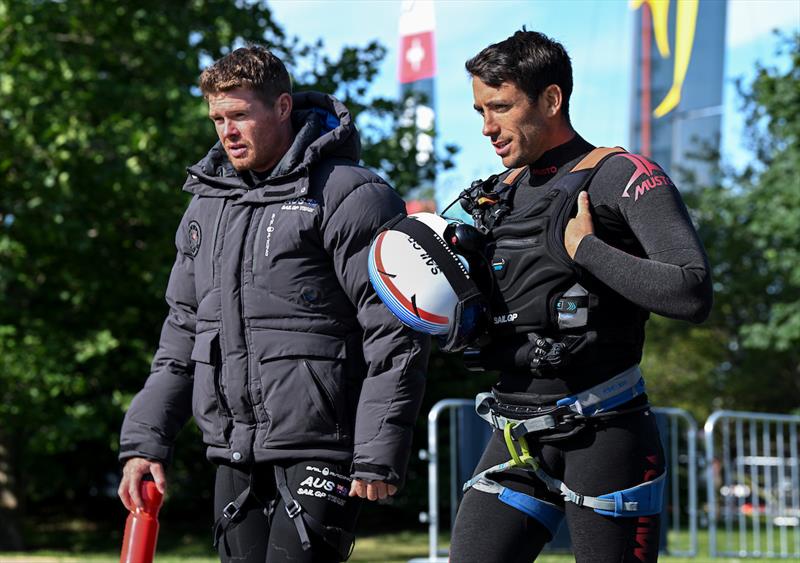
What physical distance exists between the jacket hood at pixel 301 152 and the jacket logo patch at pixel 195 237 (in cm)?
11

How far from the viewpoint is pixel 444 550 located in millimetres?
11547

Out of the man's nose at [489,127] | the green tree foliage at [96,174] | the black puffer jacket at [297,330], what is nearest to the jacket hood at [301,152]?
the black puffer jacket at [297,330]

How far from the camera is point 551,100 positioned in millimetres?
3273

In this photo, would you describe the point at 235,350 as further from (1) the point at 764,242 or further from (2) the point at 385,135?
(1) the point at 764,242

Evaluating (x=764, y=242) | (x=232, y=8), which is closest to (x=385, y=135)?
(x=232, y=8)

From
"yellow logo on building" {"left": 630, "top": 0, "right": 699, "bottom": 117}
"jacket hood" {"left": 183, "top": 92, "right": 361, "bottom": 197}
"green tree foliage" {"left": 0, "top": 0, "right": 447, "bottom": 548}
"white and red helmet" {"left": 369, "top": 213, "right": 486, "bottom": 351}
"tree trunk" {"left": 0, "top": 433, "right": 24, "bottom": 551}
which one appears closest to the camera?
"white and red helmet" {"left": 369, "top": 213, "right": 486, "bottom": 351}

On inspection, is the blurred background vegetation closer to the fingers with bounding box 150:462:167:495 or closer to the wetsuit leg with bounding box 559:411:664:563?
the fingers with bounding box 150:462:167:495

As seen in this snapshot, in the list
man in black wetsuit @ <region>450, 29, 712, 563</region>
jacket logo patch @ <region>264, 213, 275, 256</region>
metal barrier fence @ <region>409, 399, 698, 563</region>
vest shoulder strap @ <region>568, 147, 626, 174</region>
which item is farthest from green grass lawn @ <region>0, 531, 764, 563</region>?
vest shoulder strap @ <region>568, 147, 626, 174</region>

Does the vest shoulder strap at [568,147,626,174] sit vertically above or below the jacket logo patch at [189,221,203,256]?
above

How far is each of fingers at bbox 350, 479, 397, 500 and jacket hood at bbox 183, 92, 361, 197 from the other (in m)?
0.92

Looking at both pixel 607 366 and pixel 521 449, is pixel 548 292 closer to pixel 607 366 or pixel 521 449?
pixel 607 366

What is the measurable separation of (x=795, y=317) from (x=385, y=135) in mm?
12226

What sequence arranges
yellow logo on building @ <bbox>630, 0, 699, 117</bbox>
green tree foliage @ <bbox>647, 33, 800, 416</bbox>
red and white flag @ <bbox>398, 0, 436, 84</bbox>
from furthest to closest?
green tree foliage @ <bbox>647, 33, 800, 416</bbox> → yellow logo on building @ <bbox>630, 0, 699, 117</bbox> → red and white flag @ <bbox>398, 0, 436, 84</bbox>

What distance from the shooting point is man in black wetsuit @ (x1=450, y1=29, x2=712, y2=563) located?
9.79 ft
